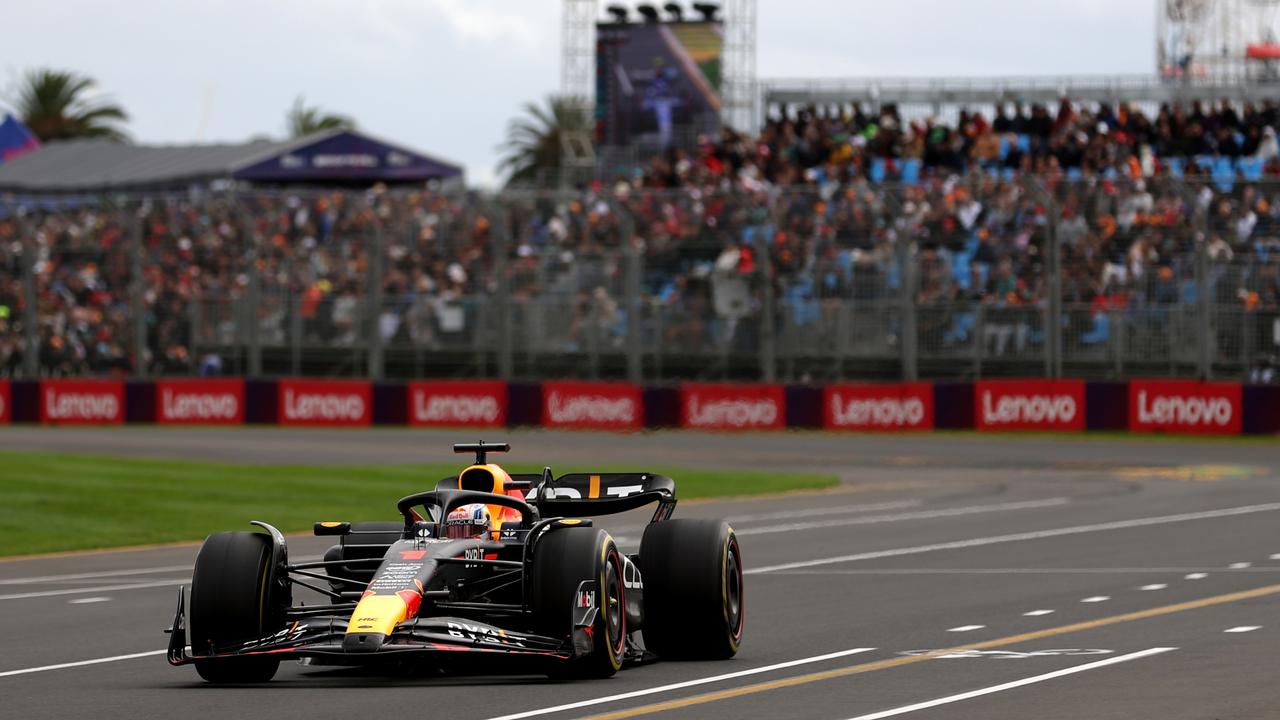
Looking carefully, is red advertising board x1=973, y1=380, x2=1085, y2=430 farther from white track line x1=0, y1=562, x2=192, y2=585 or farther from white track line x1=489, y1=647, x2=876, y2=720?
white track line x1=489, y1=647, x2=876, y2=720

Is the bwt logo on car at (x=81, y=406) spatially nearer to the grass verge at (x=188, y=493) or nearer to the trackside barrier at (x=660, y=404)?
the trackside barrier at (x=660, y=404)

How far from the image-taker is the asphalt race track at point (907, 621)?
9555 millimetres

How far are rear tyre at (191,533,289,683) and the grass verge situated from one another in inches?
376

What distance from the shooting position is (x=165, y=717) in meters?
9.23

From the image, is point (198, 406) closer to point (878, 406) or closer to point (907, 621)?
point (878, 406)

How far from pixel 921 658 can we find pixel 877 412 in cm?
2624

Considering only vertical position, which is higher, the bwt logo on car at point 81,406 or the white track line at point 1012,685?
the bwt logo on car at point 81,406

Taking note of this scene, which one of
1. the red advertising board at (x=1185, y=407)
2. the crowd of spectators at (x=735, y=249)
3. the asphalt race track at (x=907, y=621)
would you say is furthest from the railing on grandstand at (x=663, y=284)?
the asphalt race track at (x=907, y=621)

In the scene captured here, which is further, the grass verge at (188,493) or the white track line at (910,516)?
the white track line at (910,516)

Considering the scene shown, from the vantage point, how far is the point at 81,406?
42.2 metres

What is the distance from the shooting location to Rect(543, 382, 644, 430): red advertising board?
126ft

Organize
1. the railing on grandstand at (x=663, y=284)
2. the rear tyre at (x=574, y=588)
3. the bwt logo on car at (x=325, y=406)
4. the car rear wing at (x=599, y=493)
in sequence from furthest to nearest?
the bwt logo on car at (x=325, y=406) < the railing on grandstand at (x=663, y=284) < the car rear wing at (x=599, y=493) < the rear tyre at (x=574, y=588)

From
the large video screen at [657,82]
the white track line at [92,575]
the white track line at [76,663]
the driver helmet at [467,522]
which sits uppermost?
the large video screen at [657,82]

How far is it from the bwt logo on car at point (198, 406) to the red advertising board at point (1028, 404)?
48.6ft
